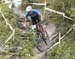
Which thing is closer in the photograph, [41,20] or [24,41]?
[24,41]

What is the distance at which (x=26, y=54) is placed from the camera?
4.39 metres

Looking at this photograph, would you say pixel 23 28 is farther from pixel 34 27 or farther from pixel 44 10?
pixel 44 10

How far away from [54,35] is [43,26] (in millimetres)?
269

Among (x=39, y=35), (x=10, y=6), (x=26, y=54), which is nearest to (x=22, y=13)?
(x=10, y=6)

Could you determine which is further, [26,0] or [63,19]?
[26,0]

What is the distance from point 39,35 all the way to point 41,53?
0.33 m

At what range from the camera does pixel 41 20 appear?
5.13 metres

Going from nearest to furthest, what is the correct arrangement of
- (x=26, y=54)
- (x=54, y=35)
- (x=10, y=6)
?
(x=26, y=54)
(x=54, y=35)
(x=10, y=6)

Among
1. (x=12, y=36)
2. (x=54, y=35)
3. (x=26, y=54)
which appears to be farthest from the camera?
(x=54, y=35)

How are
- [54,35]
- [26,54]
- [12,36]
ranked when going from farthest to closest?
[54,35]
[12,36]
[26,54]

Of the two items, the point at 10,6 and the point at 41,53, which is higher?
the point at 10,6

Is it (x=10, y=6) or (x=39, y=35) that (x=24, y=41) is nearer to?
(x=39, y=35)

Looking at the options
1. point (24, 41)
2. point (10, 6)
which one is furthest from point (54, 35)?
point (10, 6)

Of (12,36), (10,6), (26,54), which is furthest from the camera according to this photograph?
(10,6)
